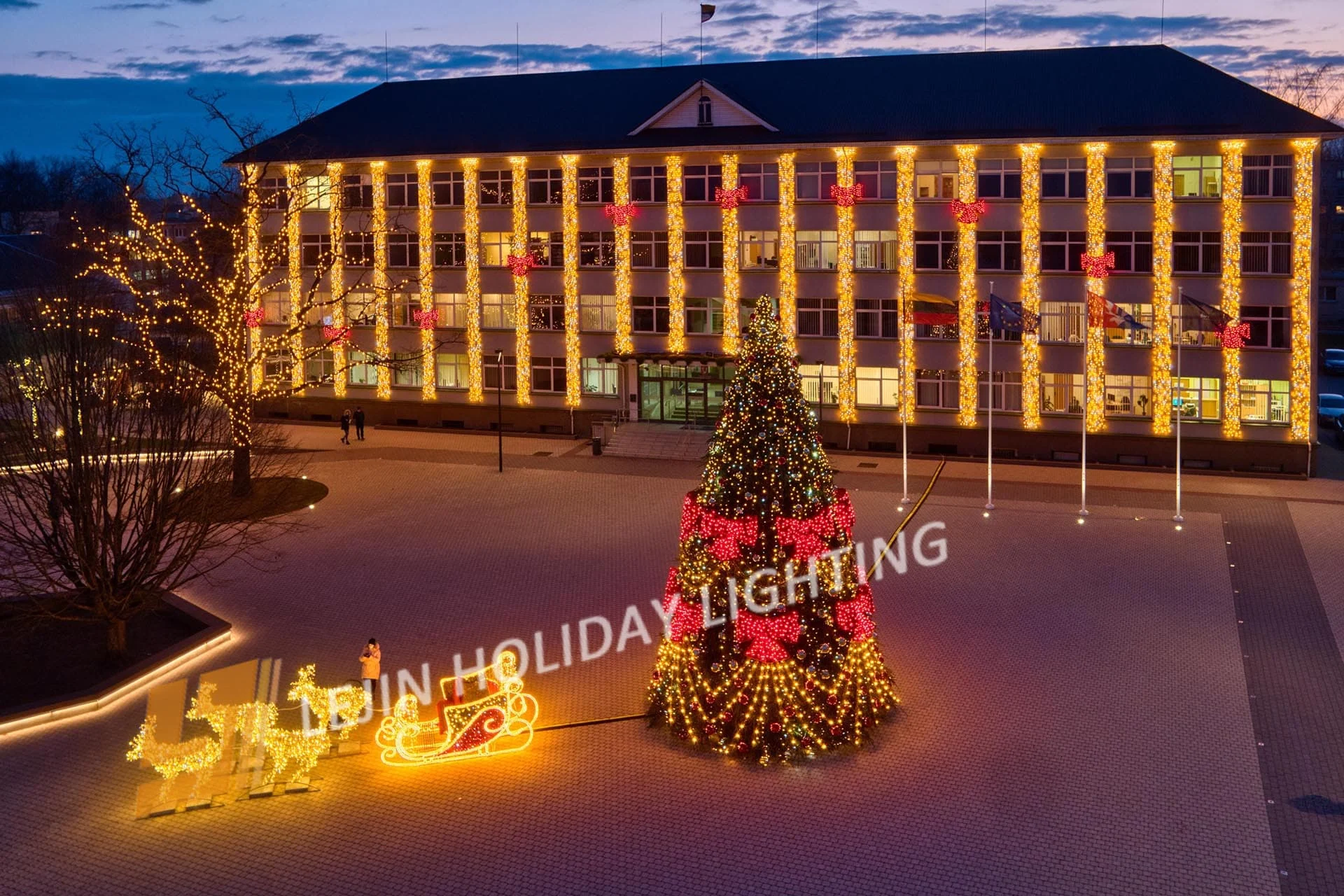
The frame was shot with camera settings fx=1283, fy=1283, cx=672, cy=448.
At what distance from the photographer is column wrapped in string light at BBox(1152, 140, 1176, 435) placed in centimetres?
3816

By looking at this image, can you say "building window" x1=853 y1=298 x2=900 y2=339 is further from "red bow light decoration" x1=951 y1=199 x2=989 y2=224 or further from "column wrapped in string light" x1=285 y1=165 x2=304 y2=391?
"column wrapped in string light" x1=285 y1=165 x2=304 y2=391

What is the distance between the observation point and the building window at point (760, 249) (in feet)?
140

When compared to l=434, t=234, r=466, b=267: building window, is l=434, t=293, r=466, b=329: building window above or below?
below

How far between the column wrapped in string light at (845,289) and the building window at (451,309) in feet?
45.4

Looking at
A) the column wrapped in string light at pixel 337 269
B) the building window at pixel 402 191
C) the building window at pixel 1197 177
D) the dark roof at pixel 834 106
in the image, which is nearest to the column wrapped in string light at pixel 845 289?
the dark roof at pixel 834 106

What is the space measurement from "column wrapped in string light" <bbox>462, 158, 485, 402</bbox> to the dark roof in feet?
3.65

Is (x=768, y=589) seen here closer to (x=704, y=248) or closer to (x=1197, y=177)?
(x=1197, y=177)

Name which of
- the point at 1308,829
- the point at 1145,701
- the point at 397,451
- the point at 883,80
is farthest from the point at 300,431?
the point at 1308,829

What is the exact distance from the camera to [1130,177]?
38.7m

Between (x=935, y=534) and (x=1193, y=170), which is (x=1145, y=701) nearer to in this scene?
(x=935, y=534)

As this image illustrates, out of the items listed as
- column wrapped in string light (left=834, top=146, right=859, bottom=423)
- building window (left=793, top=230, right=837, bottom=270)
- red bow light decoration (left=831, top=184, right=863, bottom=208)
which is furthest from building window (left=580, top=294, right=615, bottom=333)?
red bow light decoration (left=831, top=184, right=863, bottom=208)

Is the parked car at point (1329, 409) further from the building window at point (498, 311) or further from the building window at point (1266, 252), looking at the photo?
the building window at point (498, 311)

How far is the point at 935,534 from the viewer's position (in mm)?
30250

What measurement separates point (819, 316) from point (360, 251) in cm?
1756
